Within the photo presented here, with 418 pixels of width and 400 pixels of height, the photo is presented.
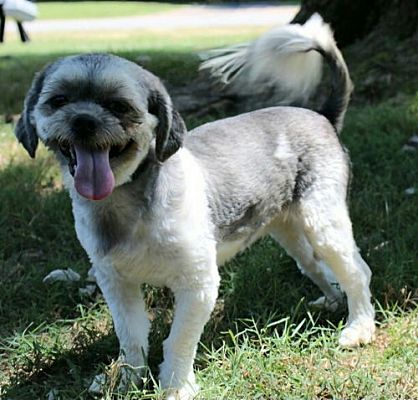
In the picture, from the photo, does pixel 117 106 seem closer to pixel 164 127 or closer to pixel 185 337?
pixel 164 127

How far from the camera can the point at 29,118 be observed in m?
3.17

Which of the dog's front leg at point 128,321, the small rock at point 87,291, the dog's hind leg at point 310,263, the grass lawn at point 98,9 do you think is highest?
the dog's front leg at point 128,321

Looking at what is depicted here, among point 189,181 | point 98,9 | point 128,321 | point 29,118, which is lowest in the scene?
point 98,9

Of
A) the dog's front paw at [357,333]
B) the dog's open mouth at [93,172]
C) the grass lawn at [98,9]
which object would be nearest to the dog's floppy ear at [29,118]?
the dog's open mouth at [93,172]

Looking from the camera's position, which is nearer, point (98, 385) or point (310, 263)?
point (98, 385)

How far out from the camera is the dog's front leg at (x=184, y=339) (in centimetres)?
328

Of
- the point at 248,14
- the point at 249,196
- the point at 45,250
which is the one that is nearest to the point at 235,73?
the point at 249,196

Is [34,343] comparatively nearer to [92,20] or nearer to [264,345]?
[264,345]

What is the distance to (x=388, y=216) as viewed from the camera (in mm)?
4934

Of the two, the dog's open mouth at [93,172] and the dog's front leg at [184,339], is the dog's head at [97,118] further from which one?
the dog's front leg at [184,339]

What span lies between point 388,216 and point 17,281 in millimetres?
2250

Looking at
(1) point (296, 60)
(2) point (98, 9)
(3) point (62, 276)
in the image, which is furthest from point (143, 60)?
(2) point (98, 9)

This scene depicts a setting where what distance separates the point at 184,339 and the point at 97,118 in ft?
3.35

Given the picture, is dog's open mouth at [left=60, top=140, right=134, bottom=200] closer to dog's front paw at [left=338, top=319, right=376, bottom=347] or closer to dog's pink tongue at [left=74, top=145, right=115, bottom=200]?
dog's pink tongue at [left=74, top=145, right=115, bottom=200]
